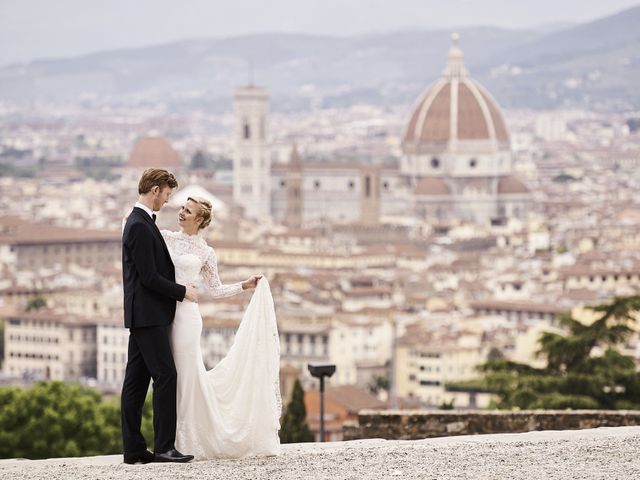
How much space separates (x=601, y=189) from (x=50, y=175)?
38.3 m

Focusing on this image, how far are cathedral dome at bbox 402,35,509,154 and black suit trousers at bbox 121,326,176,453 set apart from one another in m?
100

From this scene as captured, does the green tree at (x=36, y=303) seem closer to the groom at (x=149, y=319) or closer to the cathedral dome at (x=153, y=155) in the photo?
the groom at (x=149, y=319)

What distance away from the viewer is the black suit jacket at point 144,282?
28.0 ft

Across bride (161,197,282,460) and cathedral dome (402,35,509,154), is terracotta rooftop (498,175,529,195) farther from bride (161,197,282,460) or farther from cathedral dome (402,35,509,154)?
bride (161,197,282,460)

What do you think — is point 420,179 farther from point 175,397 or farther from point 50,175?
point 175,397

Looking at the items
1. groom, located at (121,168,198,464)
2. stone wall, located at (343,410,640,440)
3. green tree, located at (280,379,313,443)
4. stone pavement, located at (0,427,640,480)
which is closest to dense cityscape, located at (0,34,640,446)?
green tree, located at (280,379,313,443)

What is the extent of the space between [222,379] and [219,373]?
1.0 inches

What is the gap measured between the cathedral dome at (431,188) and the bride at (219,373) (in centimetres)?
9606

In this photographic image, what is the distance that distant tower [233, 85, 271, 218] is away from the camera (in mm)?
108488

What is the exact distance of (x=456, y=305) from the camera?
65.2 meters

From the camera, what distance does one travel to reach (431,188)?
105188 mm

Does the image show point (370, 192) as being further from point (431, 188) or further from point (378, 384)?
point (378, 384)

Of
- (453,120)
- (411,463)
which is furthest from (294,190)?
(411,463)

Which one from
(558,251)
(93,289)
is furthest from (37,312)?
(558,251)
